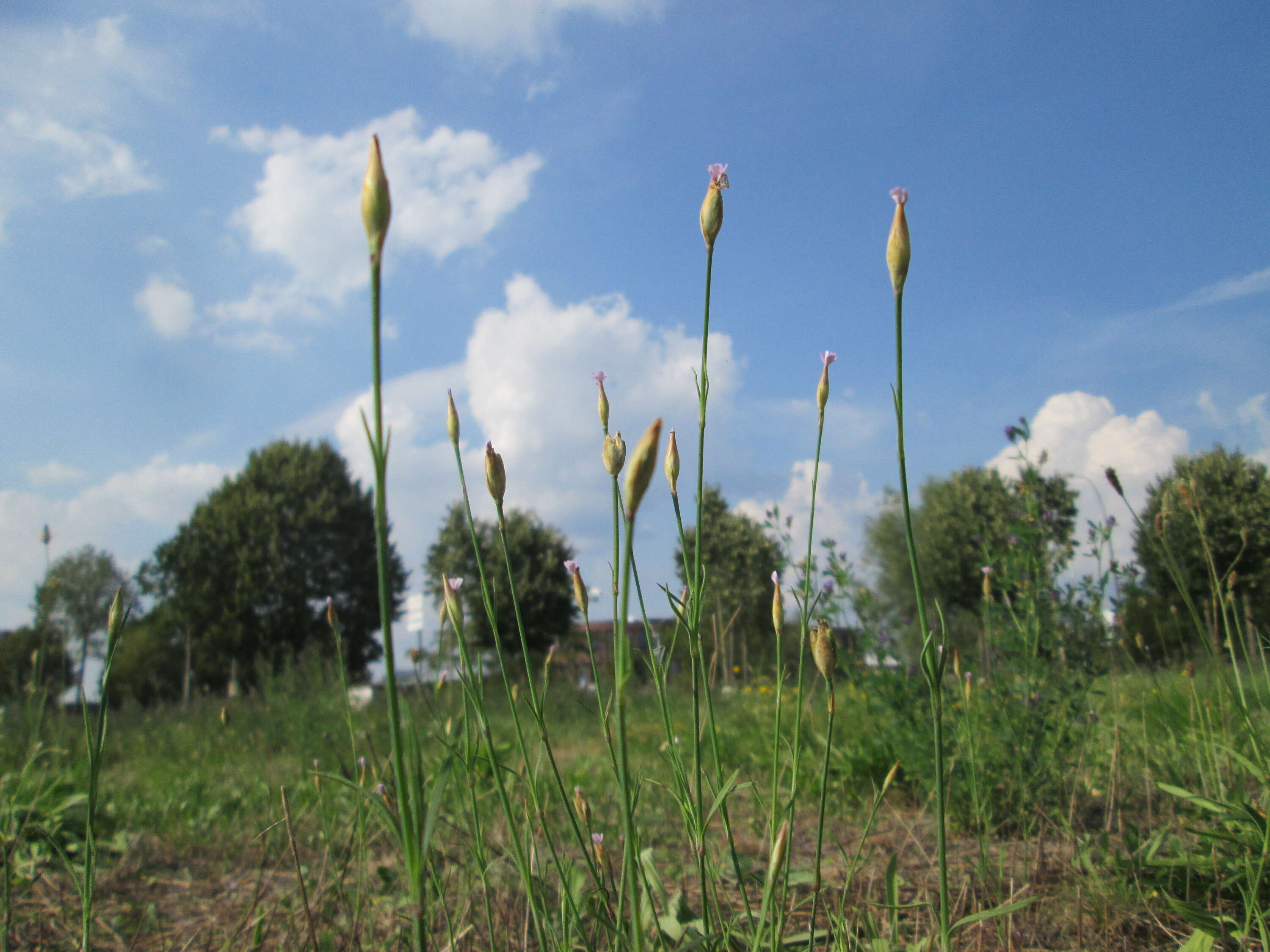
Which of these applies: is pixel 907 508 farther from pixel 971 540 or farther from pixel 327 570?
pixel 327 570

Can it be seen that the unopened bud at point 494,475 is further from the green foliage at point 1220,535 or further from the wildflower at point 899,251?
the green foliage at point 1220,535

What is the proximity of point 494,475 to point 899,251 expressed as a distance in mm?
513

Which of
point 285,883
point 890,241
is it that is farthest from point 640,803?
point 890,241

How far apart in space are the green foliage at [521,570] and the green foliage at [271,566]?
67.8 inches

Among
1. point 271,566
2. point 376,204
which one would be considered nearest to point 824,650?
point 376,204

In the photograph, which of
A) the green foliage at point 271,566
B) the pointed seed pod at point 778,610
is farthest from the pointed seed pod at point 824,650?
the green foliage at point 271,566

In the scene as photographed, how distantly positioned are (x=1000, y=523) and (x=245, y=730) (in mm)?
7495

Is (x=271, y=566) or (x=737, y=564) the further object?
(x=271, y=566)

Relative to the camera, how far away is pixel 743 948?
1337 millimetres

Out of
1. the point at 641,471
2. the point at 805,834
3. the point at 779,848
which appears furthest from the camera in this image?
the point at 805,834

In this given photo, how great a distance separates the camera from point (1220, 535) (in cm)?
1209

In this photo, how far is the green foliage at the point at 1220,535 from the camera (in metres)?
7.61

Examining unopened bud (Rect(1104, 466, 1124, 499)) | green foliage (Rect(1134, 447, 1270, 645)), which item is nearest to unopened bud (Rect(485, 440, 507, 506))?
unopened bud (Rect(1104, 466, 1124, 499))

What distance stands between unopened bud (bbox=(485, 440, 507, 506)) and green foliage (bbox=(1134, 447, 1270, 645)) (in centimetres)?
503
